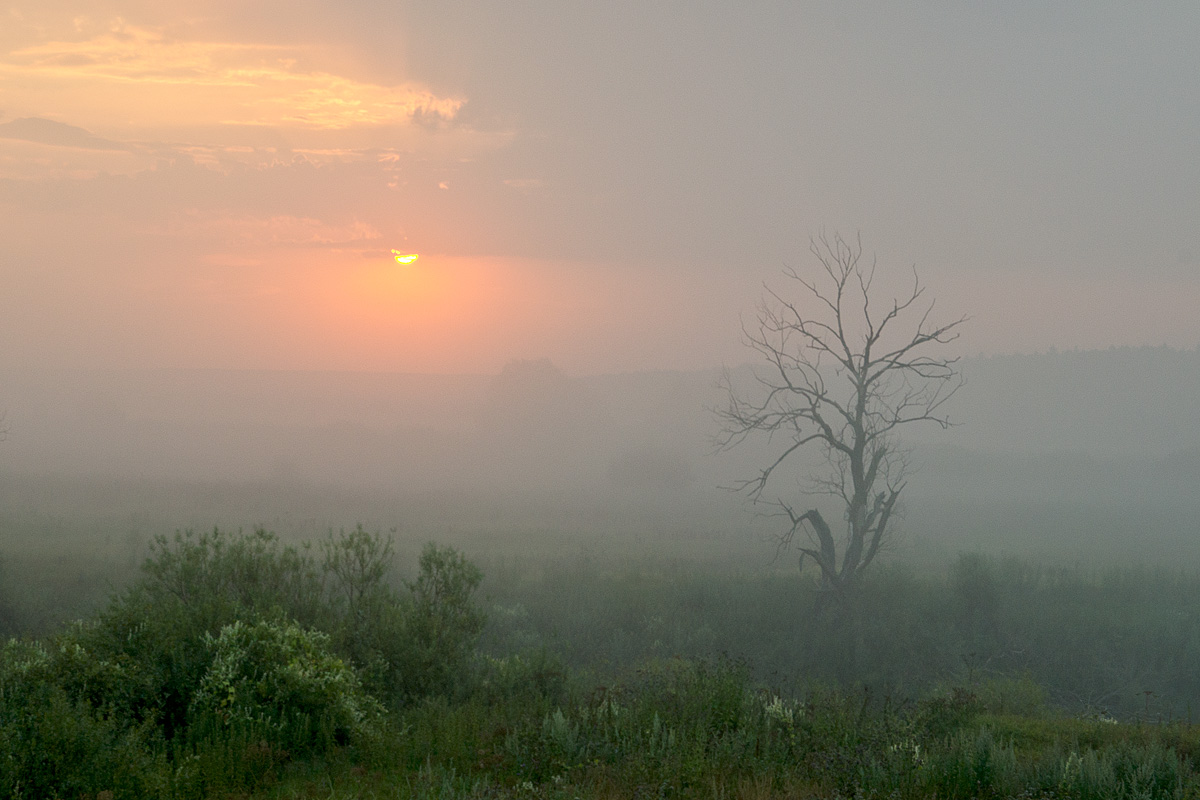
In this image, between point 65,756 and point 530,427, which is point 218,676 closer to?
point 65,756

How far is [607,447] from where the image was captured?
322 feet

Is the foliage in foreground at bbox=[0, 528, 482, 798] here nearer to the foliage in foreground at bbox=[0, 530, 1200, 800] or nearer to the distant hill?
the foliage in foreground at bbox=[0, 530, 1200, 800]

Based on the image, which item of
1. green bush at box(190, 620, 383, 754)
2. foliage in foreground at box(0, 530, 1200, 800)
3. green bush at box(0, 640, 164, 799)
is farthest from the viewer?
green bush at box(190, 620, 383, 754)

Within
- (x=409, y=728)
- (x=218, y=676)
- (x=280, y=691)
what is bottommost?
(x=409, y=728)

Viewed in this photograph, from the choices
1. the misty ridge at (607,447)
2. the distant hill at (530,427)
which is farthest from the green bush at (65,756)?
the distant hill at (530,427)

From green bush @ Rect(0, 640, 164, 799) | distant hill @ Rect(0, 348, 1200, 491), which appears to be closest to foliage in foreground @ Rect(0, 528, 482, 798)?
green bush @ Rect(0, 640, 164, 799)

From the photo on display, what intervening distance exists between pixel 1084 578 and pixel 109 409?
111m

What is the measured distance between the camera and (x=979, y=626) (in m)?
20.8

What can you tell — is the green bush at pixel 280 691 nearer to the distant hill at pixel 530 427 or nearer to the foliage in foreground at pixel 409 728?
the foliage in foreground at pixel 409 728

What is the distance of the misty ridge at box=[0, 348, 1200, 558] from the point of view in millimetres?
48562

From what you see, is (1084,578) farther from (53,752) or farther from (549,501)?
(549,501)

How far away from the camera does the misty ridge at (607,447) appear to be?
48562 mm

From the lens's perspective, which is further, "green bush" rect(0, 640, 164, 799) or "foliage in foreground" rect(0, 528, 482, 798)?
"foliage in foreground" rect(0, 528, 482, 798)

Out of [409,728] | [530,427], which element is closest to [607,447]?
[530,427]
